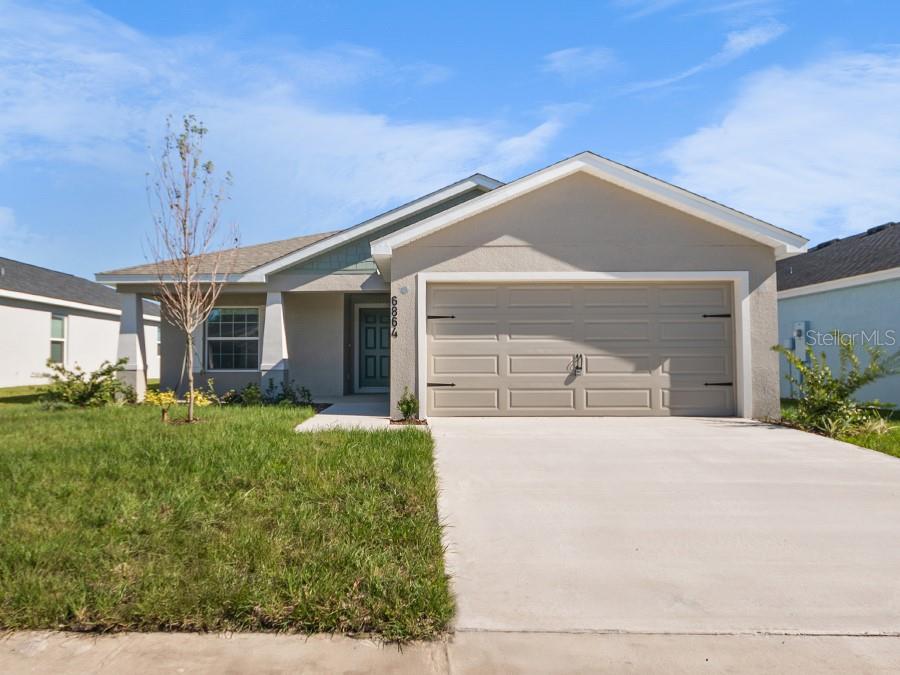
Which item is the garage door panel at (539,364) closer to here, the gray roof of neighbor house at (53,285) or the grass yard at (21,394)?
the grass yard at (21,394)

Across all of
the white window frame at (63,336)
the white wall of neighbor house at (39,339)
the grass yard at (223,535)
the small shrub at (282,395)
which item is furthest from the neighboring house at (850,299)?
the white window frame at (63,336)

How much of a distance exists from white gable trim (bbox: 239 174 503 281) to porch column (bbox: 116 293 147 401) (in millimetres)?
3007

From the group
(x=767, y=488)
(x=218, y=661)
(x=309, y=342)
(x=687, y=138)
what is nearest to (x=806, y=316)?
(x=687, y=138)

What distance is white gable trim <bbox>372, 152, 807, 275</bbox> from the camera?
9.69m

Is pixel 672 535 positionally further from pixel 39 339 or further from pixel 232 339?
pixel 39 339

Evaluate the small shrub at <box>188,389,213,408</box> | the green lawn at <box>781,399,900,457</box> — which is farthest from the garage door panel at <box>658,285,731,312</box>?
the small shrub at <box>188,389,213,408</box>

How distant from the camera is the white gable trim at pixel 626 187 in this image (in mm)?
9688

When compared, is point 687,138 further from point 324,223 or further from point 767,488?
point 324,223

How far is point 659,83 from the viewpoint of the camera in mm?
10266

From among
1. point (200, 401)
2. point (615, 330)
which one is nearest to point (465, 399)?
point (615, 330)

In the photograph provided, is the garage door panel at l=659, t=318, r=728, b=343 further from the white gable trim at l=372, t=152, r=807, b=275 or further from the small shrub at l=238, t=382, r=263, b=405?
the small shrub at l=238, t=382, r=263, b=405

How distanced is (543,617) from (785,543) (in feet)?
7.59

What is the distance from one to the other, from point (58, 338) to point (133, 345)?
12.3 meters

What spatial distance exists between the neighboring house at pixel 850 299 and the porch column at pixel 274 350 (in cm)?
1211
